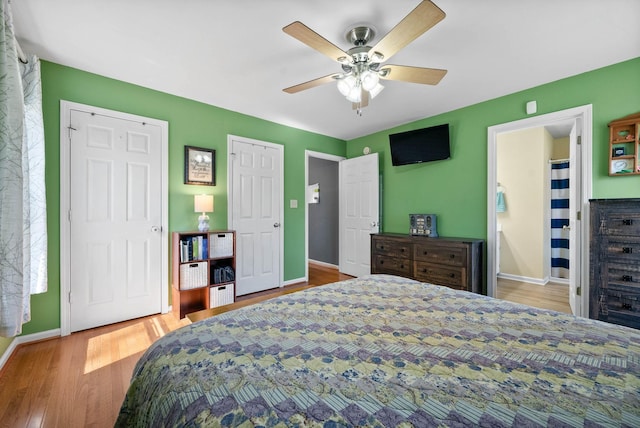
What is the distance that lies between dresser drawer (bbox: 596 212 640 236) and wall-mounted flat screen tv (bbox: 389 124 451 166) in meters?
1.70

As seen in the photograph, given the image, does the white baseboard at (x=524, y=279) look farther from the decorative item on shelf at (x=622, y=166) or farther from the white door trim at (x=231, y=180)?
the white door trim at (x=231, y=180)

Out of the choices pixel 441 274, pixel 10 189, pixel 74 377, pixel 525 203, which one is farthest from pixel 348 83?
pixel 525 203

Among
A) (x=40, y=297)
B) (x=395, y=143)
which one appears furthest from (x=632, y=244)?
(x=40, y=297)

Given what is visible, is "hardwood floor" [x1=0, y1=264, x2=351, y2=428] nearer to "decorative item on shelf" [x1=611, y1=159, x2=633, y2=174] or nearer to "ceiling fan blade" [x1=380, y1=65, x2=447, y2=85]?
"ceiling fan blade" [x1=380, y1=65, x2=447, y2=85]

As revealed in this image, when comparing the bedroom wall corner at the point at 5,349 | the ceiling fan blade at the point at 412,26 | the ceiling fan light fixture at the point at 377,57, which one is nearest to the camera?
the ceiling fan blade at the point at 412,26

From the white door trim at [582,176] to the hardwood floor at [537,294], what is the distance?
23.0 inches

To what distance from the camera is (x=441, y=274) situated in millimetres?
3174

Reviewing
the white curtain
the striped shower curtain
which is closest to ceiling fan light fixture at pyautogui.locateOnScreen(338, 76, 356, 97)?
the white curtain

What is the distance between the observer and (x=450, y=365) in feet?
2.80

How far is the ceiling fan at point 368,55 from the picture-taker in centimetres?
153

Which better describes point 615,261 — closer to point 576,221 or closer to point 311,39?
point 576,221

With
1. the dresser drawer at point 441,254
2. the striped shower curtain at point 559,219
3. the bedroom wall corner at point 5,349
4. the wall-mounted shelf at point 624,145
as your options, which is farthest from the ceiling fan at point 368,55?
the striped shower curtain at point 559,219

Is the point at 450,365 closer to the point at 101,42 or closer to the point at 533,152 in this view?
the point at 101,42

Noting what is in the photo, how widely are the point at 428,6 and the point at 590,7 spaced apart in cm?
134
